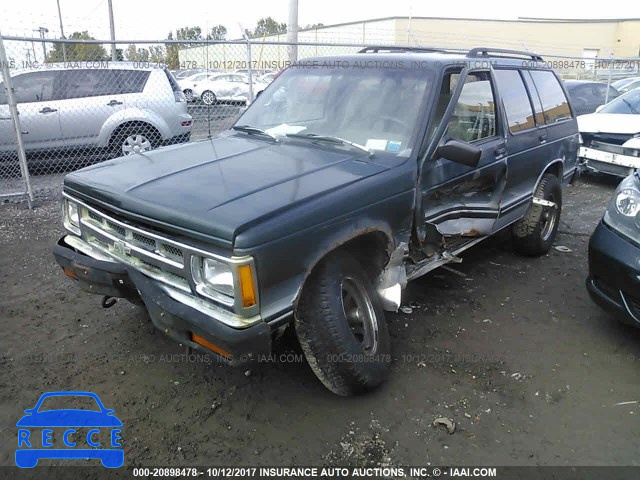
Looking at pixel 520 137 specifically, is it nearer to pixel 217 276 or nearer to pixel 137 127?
pixel 217 276

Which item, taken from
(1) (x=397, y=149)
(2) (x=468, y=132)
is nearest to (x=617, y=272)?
(2) (x=468, y=132)

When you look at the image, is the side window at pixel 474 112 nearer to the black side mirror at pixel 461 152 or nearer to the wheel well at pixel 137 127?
the black side mirror at pixel 461 152

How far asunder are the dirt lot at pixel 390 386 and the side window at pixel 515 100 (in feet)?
4.87

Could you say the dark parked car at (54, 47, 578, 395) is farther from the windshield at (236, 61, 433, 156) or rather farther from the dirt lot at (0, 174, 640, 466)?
the dirt lot at (0, 174, 640, 466)

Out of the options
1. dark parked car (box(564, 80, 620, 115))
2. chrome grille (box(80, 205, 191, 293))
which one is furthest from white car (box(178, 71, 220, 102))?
chrome grille (box(80, 205, 191, 293))

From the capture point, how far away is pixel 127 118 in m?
7.90

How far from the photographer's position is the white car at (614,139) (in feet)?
25.4

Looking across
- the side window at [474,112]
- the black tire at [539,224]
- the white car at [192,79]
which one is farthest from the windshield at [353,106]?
the white car at [192,79]

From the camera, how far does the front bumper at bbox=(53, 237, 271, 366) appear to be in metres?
2.34

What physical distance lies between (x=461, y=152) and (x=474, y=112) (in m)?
0.96

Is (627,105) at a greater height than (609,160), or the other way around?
(627,105)

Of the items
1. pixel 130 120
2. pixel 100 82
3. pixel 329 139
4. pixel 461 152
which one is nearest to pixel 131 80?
pixel 100 82

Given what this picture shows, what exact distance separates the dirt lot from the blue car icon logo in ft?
0.20

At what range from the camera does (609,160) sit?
8.00 meters
